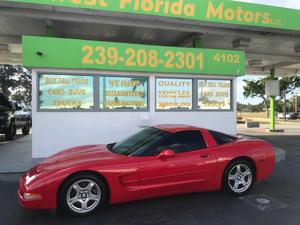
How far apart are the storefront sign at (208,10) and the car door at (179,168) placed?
4.46 metres

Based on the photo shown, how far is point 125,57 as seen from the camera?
819 centimetres

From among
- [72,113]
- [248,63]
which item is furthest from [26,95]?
[72,113]

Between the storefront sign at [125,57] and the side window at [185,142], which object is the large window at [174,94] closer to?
the storefront sign at [125,57]

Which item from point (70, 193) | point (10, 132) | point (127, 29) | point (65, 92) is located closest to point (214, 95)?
point (127, 29)

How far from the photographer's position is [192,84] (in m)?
9.24

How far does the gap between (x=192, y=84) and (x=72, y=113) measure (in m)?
3.95

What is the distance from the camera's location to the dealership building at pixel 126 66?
25.3 ft

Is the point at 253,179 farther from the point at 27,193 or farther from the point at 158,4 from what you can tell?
the point at 158,4

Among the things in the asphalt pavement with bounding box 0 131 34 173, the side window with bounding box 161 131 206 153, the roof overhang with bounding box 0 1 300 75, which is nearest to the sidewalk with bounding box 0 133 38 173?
the asphalt pavement with bounding box 0 131 34 173

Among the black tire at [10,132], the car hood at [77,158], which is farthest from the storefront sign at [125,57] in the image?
the black tire at [10,132]

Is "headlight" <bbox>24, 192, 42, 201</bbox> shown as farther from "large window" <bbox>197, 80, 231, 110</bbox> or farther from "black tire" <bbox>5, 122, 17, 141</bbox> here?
"black tire" <bbox>5, 122, 17, 141</bbox>

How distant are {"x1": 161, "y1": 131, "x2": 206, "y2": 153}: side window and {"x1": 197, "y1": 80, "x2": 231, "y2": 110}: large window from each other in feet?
14.4

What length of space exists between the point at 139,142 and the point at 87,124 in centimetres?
359

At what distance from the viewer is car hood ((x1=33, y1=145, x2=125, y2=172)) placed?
13.9ft
